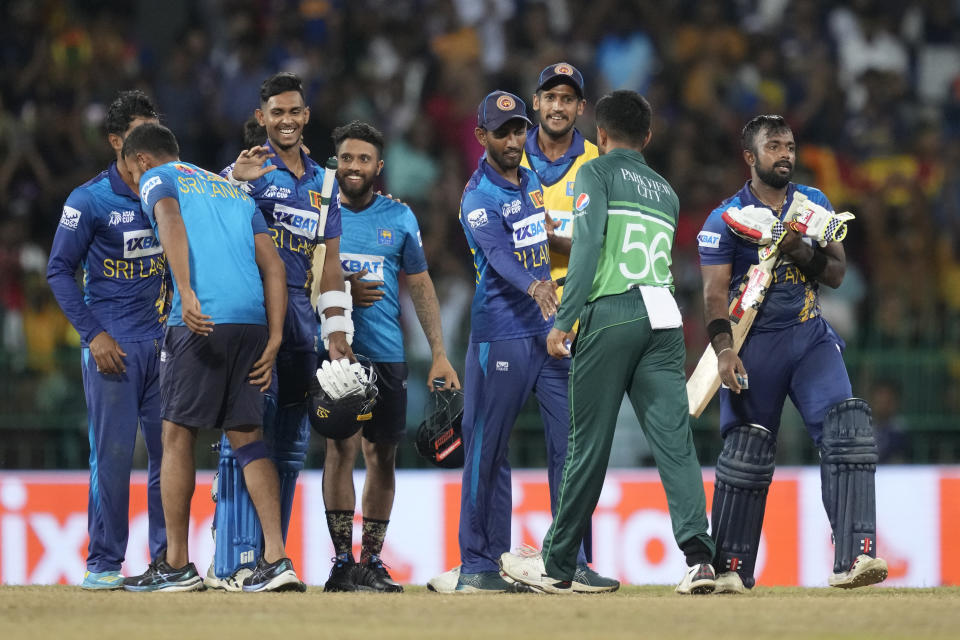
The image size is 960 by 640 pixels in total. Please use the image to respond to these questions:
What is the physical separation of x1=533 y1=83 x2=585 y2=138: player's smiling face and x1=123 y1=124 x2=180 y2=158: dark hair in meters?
2.03

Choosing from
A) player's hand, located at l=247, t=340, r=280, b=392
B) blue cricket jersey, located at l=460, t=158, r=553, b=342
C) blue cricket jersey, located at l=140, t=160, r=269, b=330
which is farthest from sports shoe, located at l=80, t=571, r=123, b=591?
blue cricket jersey, located at l=460, t=158, r=553, b=342

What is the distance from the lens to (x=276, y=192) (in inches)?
309

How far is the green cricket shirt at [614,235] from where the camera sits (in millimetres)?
6961

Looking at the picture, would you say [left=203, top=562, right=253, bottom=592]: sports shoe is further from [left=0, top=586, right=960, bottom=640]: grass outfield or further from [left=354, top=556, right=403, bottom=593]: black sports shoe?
[left=354, top=556, right=403, bottom=593]: black sports shoe

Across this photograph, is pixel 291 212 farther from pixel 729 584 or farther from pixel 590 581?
pixel 729 584

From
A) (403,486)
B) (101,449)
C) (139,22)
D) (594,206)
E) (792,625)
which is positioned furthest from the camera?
(139,22)

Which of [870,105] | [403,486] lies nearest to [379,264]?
[403,486]

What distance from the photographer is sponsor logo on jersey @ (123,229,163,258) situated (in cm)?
806

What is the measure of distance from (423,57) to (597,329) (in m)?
8.89

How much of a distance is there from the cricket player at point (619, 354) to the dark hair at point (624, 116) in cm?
22

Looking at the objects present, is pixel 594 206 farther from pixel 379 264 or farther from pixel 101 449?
pixel 101 449

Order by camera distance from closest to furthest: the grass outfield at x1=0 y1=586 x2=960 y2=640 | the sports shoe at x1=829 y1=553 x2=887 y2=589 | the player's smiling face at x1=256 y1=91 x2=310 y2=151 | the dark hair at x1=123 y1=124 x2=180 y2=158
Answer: the grass outfield at x1=0 y1=586 x2=960 y2=640 → the sports shoe at x1=829 y1=553 x2=887 y2=589 → the dark hair at x1=123 y1=124 x2=180 y2=158 → the player's smiling face at x1=256 y1=91 x2=310 y2=151

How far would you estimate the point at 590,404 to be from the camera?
7.03 meters

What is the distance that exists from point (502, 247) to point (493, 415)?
88cm
